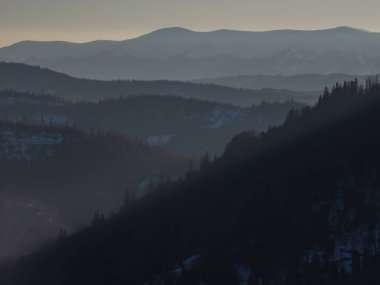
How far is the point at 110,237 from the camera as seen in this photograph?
134m

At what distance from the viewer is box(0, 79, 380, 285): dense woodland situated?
99.2 m

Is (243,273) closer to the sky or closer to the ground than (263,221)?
closer to the ground

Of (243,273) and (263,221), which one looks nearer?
(243,273)

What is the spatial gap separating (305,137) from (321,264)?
40.8m

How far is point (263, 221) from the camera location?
11000 centimetres

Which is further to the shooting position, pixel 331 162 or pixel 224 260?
pixel 331 162

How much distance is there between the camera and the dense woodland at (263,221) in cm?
9919

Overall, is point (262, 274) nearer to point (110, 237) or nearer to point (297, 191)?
point (297, 191)

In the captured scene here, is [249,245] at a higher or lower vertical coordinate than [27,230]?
higher

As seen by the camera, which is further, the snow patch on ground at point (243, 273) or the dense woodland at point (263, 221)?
the dense woodland at point (263, 221)

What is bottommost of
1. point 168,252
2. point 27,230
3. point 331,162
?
point 27,230

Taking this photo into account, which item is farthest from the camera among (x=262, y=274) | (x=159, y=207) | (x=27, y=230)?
(x=27, y=230)

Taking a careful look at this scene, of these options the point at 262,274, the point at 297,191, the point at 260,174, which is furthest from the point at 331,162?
the point at 262,274

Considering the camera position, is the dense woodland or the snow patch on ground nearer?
the snow patch on ground
